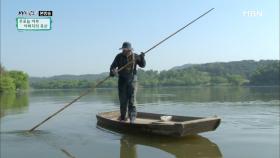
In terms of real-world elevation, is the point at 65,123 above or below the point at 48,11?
below

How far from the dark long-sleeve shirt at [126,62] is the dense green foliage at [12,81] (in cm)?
7283

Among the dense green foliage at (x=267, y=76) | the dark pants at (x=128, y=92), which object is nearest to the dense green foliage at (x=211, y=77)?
the dense green foliage at (x=267, y=76)

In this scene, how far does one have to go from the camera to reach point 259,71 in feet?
376

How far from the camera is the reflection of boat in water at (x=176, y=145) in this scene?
7588 millimetres

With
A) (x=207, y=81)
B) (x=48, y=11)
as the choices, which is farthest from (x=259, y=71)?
(x=48, y=11)

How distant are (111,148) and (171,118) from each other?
125 inches

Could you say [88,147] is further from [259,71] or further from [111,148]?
[259,71]

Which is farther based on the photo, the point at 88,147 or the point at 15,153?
the point at 88,147

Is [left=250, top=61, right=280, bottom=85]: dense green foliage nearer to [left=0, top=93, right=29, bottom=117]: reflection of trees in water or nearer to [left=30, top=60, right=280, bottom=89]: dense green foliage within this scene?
[left=30, top=60, right=280, bottom=89]: dense green foliage

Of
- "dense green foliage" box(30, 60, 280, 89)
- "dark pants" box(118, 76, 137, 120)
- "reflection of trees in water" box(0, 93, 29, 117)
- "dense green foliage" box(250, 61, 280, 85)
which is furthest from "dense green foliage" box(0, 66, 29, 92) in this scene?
"dark pants" box(118, 76, 137, 120)

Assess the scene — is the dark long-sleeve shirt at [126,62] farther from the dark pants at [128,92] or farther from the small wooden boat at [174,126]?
the small wooden boat at [174,126]

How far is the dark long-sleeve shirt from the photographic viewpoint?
1006 cm

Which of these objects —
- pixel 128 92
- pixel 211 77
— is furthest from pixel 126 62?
pixel 211 77

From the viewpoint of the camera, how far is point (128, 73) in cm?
1025
